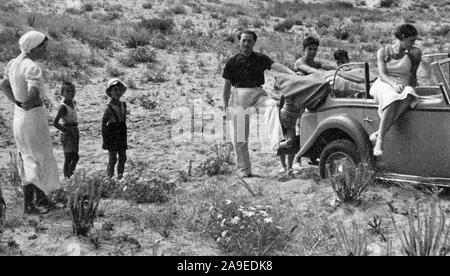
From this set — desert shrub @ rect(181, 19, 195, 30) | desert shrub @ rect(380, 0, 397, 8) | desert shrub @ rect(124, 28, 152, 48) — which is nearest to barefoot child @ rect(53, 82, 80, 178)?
desert shrub @ rect(124, 28, 152, 48)

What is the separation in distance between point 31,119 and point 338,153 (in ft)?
11.4

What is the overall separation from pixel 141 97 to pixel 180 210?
693 centimetres

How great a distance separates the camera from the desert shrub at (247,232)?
5246mm

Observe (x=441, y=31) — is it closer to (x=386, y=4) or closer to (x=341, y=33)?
(x=341, y=33)

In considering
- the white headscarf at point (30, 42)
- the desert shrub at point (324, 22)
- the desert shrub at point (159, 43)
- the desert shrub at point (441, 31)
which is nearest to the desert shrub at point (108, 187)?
the white headscarf at point (30, 42)

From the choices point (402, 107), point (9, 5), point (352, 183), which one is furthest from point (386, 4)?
point (352, 183)

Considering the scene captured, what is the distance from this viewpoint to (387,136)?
254 inches

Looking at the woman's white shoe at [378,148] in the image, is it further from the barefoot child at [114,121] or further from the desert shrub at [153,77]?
the desert shrub at [153,77]

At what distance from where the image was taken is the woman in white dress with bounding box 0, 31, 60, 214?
5793mm

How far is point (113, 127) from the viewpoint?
7.59 m

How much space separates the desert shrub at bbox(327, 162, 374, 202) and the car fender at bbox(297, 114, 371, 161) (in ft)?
0.89

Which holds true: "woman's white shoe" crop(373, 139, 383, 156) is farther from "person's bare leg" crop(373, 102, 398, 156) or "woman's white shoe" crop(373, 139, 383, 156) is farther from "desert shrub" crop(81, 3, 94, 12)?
"desert shrub" crop(81, 3, 94, 12)
